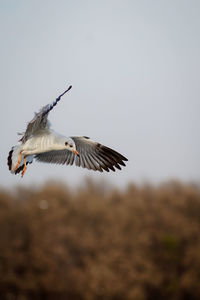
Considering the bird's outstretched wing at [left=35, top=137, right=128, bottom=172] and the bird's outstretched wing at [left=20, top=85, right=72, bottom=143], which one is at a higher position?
the bird's outstretched wing at [left=35, top=137, right=128, bottom=172]

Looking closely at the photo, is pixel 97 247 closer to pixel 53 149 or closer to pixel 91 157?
pixel 91 157

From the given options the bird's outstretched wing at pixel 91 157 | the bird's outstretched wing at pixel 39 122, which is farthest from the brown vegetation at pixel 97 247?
the bird's outstretched wing at pixel 39 122

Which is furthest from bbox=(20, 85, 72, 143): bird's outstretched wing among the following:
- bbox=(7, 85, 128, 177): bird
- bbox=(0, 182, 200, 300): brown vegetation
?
bbox=(0, 182, 200, 300): brown vegetation

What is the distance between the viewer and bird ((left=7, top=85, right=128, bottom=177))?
28.3ft

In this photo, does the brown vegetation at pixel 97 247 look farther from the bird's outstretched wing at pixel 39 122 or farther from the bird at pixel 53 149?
the bird's outstretched wing at pixel 39 122

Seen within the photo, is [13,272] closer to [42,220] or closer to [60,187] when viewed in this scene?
[42,220]

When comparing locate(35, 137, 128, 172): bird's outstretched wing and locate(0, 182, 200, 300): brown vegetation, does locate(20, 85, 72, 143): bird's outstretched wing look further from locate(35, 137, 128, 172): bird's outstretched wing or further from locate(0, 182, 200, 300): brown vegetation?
locate(0, 182, 200, 300): brown vegetation

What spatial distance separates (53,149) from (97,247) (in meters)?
42.3

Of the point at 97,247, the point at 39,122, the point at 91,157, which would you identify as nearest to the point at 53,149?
the point at 39,122

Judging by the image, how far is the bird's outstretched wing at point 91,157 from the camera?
382 inches

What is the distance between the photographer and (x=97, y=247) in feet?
164

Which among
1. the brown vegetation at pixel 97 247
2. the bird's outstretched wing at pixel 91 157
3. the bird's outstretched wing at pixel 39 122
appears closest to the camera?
the bird's outstretched wing at pixel 39 122

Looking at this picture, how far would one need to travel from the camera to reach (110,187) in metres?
64.3

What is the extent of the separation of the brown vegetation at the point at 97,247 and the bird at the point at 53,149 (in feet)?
121
